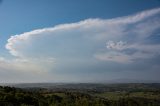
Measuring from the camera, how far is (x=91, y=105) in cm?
1853

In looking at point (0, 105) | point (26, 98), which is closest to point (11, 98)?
point (26, 98)

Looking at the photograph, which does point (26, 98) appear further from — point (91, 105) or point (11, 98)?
point (91, 105)

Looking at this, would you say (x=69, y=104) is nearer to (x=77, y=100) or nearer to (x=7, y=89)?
(x=77, y=100)

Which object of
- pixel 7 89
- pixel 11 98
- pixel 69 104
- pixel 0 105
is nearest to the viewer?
pixel 69 104

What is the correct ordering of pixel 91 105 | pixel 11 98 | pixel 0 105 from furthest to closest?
1. pixel 11 98
2. pixel 0 105
3. pixel 91 105

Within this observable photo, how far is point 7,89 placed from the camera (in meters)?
85.0

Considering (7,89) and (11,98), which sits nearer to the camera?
(11,98)

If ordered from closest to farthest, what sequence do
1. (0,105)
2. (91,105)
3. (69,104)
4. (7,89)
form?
(91,105), (69,104), (0,105), (7,89)

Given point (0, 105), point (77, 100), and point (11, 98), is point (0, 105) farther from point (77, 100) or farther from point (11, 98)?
point (77, 100)

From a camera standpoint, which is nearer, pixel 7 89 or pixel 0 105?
pixel 0 105

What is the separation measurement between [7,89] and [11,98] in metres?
22.8

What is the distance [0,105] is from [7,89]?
42067mm

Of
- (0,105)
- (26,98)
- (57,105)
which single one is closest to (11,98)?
(26,98)

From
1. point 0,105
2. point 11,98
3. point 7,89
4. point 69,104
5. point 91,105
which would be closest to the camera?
point 91,105
